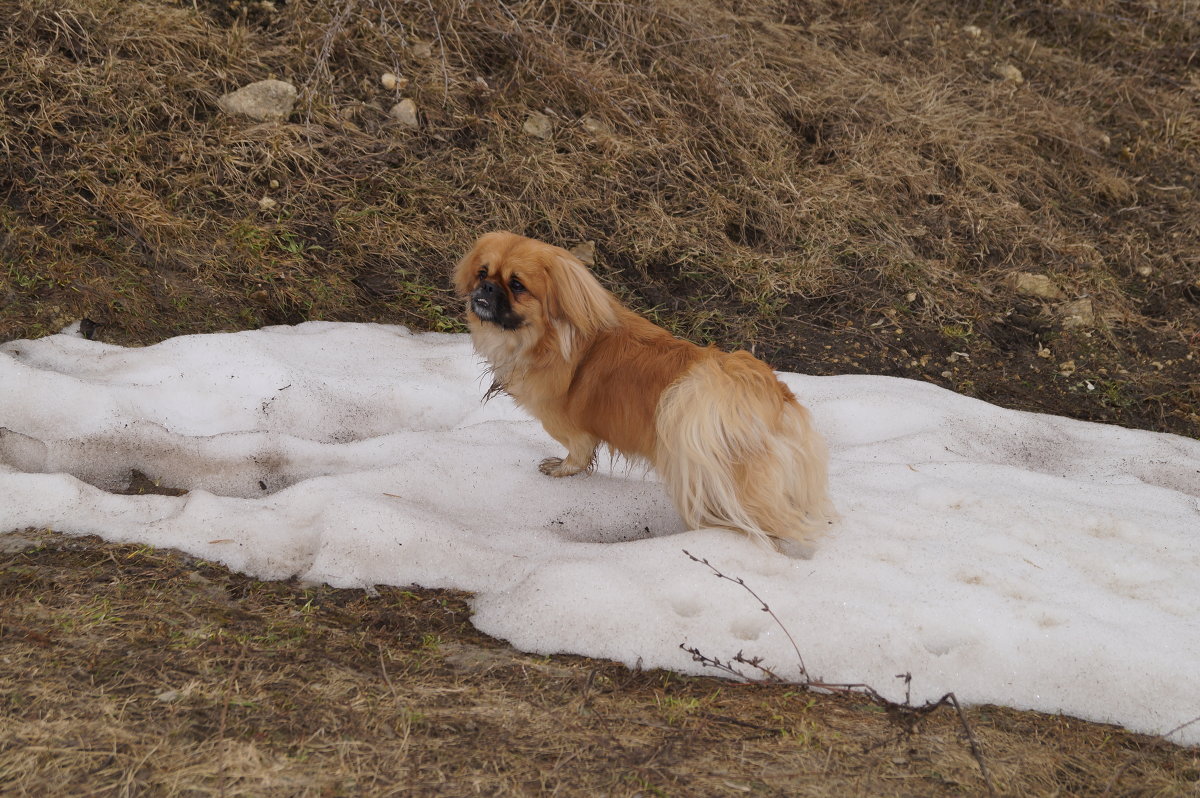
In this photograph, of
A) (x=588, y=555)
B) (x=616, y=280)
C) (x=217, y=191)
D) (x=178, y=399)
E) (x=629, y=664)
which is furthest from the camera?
(x=616, y=280)

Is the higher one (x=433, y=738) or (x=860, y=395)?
(x=860, y=395)

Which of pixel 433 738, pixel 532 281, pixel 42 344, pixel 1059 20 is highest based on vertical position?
pixel 1059 20

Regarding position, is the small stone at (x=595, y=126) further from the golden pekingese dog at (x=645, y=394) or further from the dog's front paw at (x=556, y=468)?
the dog's front paw at (x=556, y=468)

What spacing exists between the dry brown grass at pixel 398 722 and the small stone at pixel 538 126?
3437 millimetres

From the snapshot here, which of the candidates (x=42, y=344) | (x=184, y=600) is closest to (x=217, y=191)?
(x=42, y=344)

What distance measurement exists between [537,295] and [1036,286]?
11.6 feet

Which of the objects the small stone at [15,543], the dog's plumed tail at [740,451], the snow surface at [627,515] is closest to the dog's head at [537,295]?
the dog's plumed tail at [740,451]

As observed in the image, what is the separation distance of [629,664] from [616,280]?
276cm

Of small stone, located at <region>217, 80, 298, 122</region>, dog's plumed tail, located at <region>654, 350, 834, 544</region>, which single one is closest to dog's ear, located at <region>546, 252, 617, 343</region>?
dog's plumed tail, located at <region>654, 350, 834, 544</region>

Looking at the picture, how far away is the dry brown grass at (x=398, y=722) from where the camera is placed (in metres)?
1.87

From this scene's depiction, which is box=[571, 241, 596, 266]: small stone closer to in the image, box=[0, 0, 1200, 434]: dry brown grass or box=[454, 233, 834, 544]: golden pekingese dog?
box=[0, 0, 1200, 434]: dry brown grass

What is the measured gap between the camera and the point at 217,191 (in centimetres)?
441

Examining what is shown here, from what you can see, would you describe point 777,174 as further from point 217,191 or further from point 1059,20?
point 1059,20

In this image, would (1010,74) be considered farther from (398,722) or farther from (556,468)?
(398,722)
